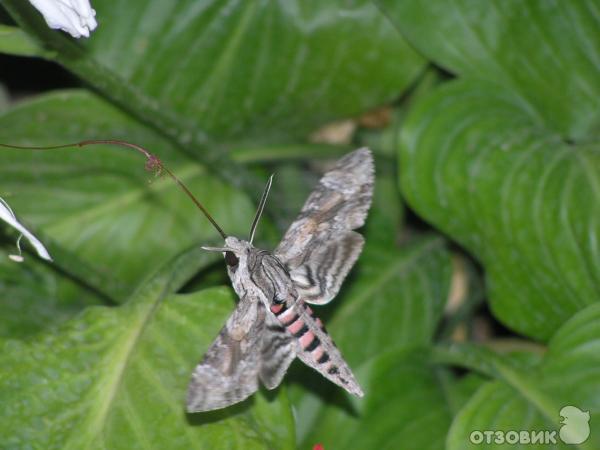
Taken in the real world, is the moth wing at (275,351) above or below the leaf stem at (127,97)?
below

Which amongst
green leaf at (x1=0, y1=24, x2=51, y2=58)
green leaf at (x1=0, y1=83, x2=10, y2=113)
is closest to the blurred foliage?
green leaf at (x1=0, y1=24, x2=51, y2=58)

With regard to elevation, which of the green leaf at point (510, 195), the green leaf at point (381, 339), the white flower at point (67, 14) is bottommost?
the green leaf at point (381, 339)

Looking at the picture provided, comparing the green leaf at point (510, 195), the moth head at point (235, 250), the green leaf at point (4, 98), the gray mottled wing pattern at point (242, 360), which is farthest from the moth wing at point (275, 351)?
the green leaf at point (4, 98)

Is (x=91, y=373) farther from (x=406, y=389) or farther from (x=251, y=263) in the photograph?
(x=406, y=389)

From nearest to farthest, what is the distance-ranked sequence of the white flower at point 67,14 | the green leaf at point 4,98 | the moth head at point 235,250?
the white flower at point 67,14 < the moth head at point 235,250 < the green leaf at point 4,98

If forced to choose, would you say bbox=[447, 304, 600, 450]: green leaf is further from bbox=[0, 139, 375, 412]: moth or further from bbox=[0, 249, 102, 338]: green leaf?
bbox=[0, 249, 102, 338]: green leaf

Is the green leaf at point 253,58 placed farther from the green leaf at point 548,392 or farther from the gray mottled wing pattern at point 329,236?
the green leaf at point 548,392

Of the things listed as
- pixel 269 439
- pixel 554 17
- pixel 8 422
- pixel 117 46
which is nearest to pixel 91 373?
pixel 8 422
